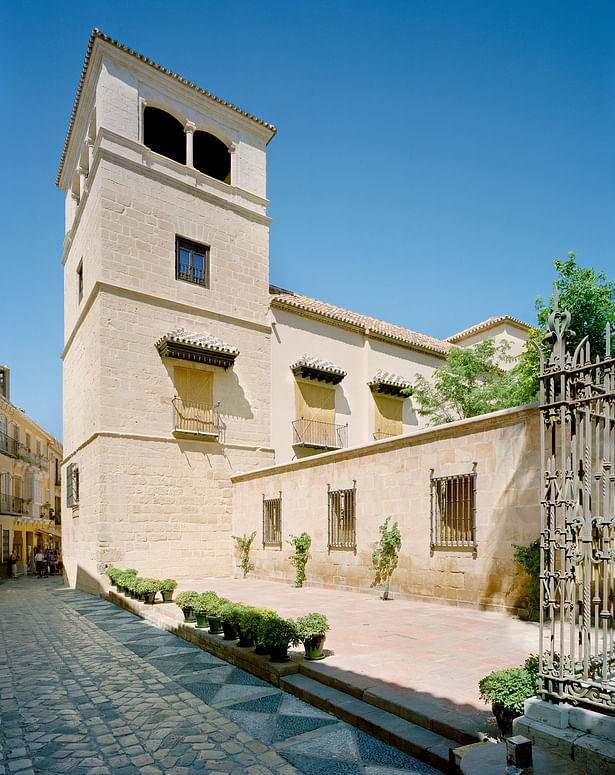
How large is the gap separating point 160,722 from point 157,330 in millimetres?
12731

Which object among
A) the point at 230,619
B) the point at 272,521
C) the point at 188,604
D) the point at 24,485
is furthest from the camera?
the point at 24,485

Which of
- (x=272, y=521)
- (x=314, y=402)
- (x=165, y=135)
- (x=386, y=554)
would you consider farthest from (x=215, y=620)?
(x=165, y=135)

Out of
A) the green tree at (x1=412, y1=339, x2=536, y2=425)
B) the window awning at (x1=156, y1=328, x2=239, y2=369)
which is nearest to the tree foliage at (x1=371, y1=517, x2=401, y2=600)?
the window awning at (x1=156, y1=328, x2=239, y2=369)

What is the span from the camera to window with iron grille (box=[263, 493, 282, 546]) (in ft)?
47.8

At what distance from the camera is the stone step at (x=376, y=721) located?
381 centimetres

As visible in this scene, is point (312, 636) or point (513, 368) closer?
point (312, 636)

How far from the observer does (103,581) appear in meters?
14.1

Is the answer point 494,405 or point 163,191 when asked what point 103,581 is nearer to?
point 163,191

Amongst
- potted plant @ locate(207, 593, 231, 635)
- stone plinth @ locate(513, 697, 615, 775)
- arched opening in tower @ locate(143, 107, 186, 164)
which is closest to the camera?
stone plinth @ locate(513, 697, 615, 775)

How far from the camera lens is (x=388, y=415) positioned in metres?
22.0

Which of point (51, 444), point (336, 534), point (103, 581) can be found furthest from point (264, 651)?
point (51, 444)

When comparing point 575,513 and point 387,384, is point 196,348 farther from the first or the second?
point 575,513

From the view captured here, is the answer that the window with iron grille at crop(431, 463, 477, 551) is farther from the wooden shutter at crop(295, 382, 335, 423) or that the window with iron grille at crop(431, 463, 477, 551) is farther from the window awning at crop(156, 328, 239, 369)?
the wooden shutter at crop(295, 382, 335, 423)

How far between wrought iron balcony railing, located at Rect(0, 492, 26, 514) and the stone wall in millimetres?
20085
